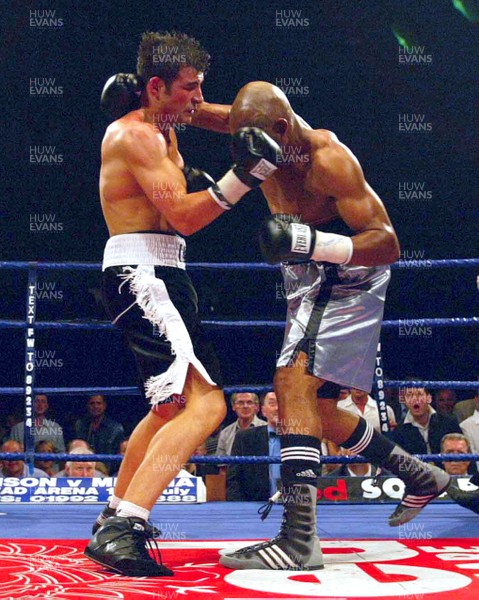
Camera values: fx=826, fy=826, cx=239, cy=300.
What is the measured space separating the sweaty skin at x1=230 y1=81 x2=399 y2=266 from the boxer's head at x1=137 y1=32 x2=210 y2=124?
16 centimetres

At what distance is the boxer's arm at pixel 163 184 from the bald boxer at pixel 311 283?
169 millimetres

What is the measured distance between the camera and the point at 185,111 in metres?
2.35

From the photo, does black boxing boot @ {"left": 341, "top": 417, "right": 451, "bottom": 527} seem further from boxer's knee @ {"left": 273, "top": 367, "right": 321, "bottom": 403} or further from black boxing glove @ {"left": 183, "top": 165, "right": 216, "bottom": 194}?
black boxing glove @ {"left": 183, "top": 165, "right": 216, "bottom": 194}

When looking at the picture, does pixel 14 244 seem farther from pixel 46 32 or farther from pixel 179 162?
pixel 179 162

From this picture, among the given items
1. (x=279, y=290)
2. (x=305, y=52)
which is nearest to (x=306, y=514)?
(x=279, y=290)

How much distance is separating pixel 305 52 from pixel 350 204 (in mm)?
4163

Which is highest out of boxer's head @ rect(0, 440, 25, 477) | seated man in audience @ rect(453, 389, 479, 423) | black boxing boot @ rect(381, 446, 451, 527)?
seated man in audience @ rect(453, 389, 479, 423)

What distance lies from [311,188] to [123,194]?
515 mm

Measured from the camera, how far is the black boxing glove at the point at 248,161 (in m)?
2.01

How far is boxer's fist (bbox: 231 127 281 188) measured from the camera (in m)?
2.01

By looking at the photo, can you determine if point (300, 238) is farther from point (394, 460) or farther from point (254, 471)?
point (254, 471)

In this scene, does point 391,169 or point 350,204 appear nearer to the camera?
point 350,204

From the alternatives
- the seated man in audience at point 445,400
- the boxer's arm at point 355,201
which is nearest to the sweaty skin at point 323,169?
the boxer's arm at point 355,201

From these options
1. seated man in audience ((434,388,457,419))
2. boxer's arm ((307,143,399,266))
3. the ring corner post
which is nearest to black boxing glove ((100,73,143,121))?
boxer's arm ((307,143,399,266))
